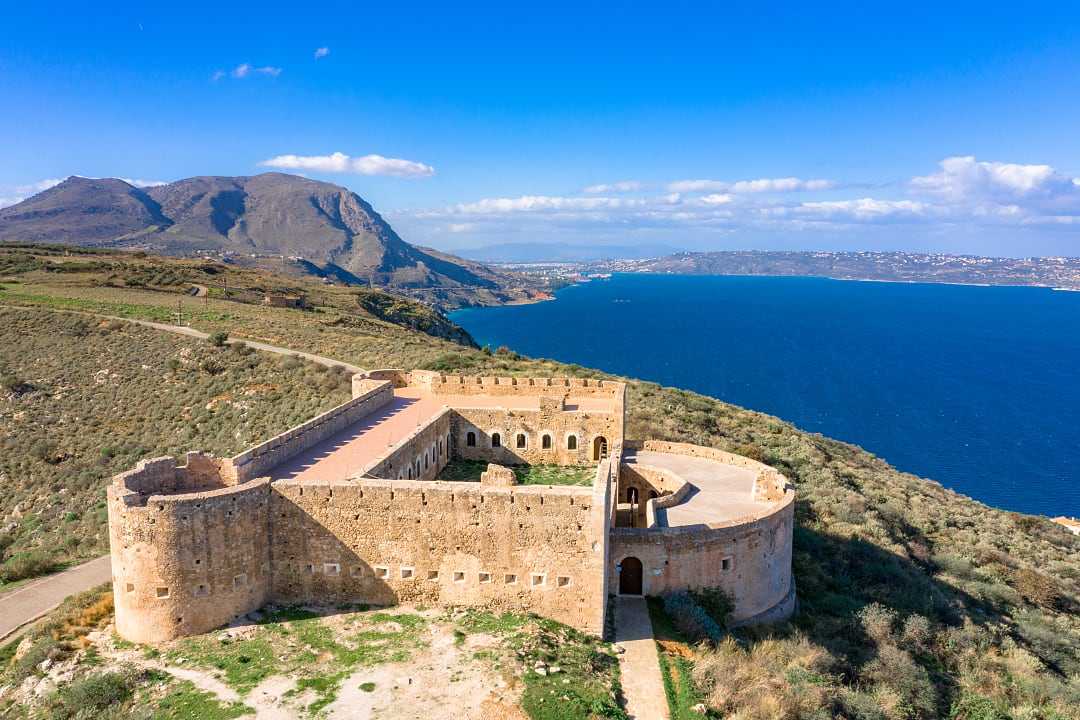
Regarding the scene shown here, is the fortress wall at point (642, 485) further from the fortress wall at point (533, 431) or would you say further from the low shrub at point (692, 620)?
the low shrub at point (692, 620)

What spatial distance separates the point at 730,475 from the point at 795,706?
11.8 metres

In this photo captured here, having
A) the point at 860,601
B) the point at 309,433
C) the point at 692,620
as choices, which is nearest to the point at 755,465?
the point at 860,601

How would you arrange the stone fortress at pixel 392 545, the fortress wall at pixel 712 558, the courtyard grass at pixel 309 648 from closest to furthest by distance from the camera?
the courtyard grass at pixel 309 648 → the stone fortress at pixel 392 545 → the fortress wall at pixel 712 558

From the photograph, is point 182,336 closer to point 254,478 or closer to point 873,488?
point 254,478

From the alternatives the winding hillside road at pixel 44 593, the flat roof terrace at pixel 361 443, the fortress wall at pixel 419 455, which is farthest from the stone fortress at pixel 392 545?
the winding hillside road at pixel 44 593

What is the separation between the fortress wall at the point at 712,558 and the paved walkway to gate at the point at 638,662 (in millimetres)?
906

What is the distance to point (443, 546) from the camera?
748 inches

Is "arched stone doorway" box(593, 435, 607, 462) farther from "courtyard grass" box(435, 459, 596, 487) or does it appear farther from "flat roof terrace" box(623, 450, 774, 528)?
"flat roof terrace" box(623, 450, 774, 528)

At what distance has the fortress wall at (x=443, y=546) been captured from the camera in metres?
18.5

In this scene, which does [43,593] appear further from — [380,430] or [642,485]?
[642,485]

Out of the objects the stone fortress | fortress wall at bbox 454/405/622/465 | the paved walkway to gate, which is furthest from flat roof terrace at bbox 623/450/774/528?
the paved walkway to gate

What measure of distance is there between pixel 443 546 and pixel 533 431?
526 inches

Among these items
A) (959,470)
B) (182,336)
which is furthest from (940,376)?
(182,336)

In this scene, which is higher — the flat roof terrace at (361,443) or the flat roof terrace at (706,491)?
the flat roof terrace at (361,443)
